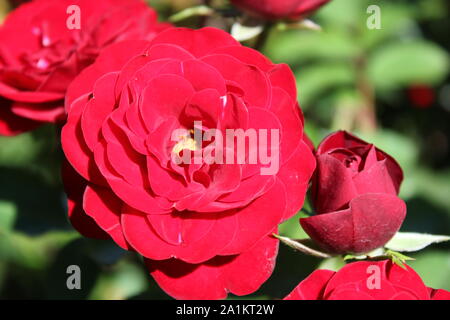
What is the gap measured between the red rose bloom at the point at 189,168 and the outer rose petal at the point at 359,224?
6cm

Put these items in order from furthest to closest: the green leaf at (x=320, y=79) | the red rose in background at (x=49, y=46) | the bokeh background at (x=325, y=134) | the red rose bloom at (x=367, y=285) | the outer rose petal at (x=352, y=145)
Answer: the green leaf at (x=320, y=79), the bokeh background at (x=325, y=134), the red rose in background at (x=49, y=46), the outer rose petal at (x=352, y=145), the red rose bloom at (x=367, y=285)

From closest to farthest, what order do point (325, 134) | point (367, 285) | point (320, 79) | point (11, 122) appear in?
point (367, 285), point (11, 122), point (325, 134), point (320, 79)

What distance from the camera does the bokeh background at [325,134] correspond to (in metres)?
1.27

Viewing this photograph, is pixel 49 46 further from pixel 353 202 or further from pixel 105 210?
pixel 353 202

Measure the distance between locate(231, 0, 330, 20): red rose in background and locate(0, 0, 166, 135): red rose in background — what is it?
163 millimetres

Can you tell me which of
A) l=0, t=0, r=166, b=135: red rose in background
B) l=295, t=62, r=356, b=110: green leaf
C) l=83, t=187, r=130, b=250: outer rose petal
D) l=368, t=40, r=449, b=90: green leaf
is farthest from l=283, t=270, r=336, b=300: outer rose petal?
l=368, t=40, r=449, b=90: green leaf

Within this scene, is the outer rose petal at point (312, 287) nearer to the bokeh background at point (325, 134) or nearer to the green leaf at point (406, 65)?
the bokeh background at point (325, 134)

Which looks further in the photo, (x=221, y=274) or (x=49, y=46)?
(x=49, y=46)

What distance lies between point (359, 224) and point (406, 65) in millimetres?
920

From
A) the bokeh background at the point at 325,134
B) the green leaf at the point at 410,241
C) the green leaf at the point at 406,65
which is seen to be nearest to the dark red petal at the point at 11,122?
the bokeh background at the point at 325,134

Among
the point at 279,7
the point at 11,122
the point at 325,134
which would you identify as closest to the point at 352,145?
the point at 279,7

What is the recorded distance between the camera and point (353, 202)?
0.89 m

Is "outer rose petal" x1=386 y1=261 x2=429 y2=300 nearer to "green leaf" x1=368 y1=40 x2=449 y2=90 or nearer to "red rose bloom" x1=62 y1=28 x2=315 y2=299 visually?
"red rose bloom" x1=62 y1=28 x2=315 y2=299

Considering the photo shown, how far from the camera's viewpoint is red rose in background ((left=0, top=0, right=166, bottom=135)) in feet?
3.50
